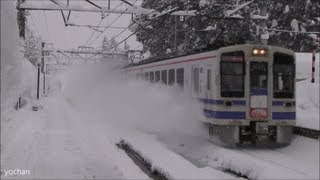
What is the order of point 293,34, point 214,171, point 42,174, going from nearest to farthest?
1. point 42,174
2. point 214,171
3. point 293,34

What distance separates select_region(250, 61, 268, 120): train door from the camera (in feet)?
50.6

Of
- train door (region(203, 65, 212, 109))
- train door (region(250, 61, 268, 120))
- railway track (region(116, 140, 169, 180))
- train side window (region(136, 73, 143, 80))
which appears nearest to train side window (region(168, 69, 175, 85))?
train door (region(203, 65, 212, 109))

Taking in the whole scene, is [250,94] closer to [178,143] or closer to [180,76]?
[178,143]

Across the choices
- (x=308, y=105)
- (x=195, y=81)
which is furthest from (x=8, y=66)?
(x=308, y=105)

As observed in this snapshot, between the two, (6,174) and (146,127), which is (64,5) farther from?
(6,174)

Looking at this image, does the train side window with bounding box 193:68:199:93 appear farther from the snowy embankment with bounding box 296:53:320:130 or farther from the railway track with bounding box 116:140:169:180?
the snowy embankment with bounding box 296:53:320:130

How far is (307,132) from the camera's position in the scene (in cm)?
1526

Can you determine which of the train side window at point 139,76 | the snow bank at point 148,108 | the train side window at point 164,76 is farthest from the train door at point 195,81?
the train side window at point 139,76

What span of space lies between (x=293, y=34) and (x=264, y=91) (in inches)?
1118

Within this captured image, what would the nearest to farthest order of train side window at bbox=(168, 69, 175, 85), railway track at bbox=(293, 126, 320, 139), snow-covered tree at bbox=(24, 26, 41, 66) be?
railway track at bbox=(293, 126, 320, 139)
train side window at bbox=(168, 69, 175, 85)
snow-covered tree at bbox=(24, 26, 41, 66)

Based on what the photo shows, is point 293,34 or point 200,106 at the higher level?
point 293,34

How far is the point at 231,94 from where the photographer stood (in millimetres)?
15398

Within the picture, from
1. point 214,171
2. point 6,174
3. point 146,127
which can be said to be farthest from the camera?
point 146,127

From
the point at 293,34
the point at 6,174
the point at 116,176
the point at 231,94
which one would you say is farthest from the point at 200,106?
the point at 293,34
